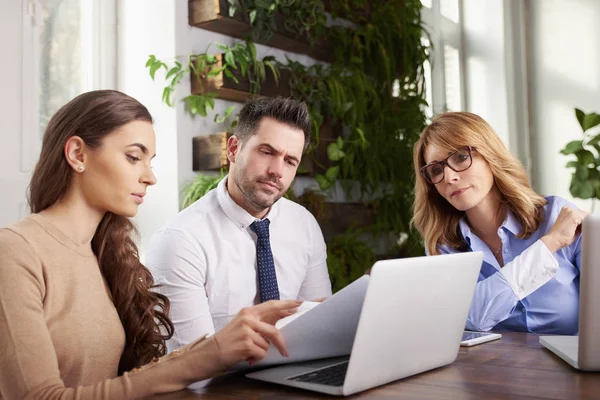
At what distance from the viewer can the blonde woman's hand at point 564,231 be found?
195 centimetres

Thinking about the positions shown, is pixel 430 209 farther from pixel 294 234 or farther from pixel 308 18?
pixel 308 18

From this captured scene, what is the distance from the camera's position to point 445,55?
4883 mm

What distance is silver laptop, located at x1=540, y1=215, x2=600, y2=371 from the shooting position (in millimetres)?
1067

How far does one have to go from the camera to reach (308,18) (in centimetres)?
340

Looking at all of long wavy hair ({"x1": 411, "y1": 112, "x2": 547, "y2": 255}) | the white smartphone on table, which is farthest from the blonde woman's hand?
the white smartphone on table

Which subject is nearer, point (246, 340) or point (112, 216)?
point (246, 340)

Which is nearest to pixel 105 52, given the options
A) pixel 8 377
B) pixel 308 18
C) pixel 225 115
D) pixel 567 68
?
pixel 225 115

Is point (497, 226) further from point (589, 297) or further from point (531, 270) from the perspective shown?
point (589, 297)

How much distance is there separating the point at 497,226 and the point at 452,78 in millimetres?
2821

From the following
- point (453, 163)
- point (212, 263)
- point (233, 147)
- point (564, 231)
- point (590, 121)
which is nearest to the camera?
point (564, 231)

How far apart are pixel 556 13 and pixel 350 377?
446cm

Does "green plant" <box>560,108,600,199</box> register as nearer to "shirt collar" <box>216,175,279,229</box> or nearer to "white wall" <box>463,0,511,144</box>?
"white wall" <box>463,0,511,144</box>

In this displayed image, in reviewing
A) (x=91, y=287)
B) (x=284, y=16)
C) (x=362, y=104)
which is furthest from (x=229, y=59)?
(x=91, y=287)

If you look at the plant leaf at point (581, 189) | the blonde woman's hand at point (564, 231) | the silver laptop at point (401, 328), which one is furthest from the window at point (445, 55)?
the silver laptop at point (401, 328)
